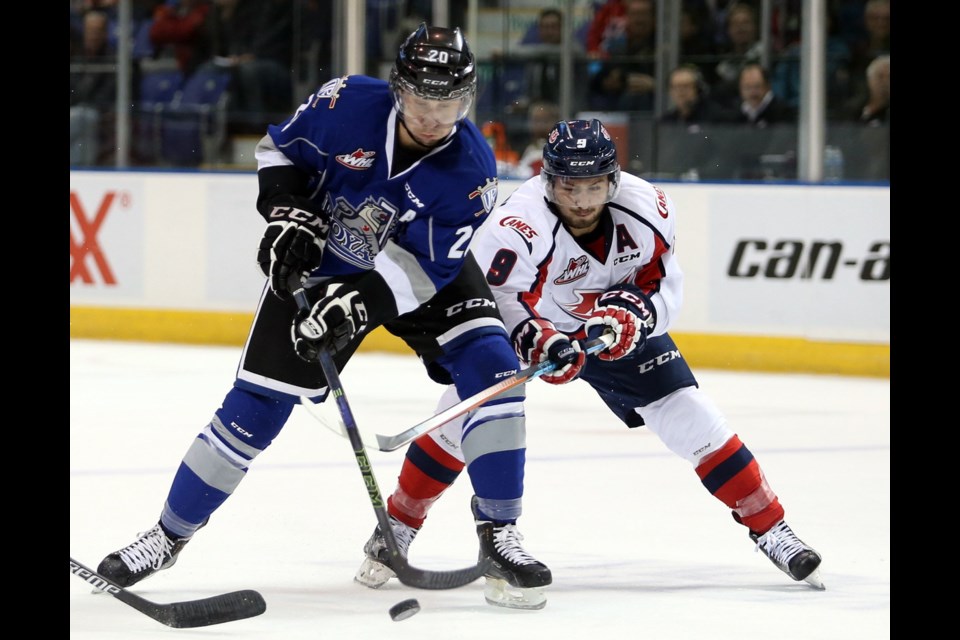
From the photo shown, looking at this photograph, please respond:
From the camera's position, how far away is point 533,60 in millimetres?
6688

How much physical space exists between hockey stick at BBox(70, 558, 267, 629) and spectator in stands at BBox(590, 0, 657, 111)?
426cm

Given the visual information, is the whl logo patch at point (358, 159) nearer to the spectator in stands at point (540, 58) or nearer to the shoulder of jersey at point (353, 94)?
the shoulder of jersey at point (353, 94)

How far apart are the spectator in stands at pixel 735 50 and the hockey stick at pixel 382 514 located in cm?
393

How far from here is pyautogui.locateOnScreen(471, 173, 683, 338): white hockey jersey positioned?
296 cm

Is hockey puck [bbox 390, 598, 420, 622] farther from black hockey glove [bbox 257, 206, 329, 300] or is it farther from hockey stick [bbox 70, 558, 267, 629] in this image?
black hockey glove [bbox 257, 206, 329, 300]

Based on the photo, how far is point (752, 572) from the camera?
10.1ft

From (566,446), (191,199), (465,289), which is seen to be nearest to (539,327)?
(465,289)

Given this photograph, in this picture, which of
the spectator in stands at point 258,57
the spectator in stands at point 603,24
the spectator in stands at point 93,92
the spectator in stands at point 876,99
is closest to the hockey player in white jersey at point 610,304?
the spectator in stands at point 876,99

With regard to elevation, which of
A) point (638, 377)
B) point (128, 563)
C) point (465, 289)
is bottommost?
point (128, 563)

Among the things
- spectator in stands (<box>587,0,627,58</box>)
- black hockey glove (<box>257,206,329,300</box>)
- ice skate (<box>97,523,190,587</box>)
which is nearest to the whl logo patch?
black hockey glove (<box>257,206,329,300</box>)
